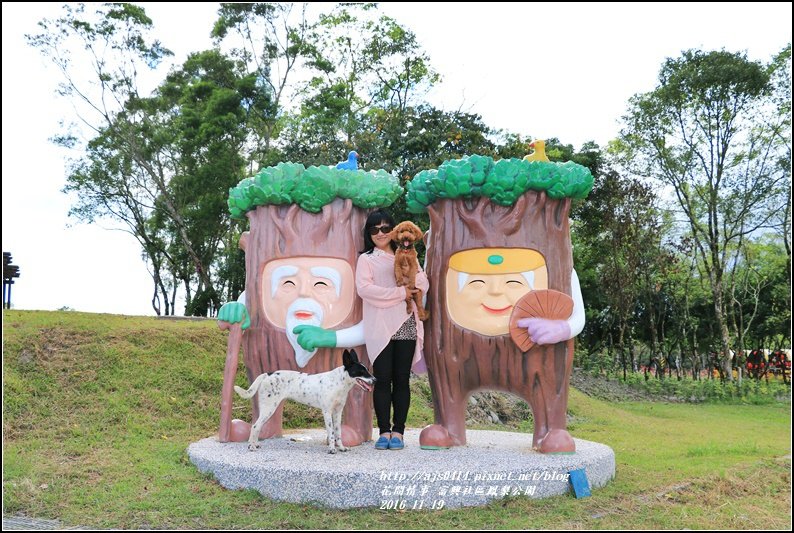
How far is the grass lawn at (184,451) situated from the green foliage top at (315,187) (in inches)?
91.6

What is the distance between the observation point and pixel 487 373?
19.2 feet

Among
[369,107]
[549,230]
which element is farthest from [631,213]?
[549,230]

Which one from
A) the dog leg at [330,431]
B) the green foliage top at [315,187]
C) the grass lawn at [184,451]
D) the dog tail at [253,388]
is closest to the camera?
the grass lawn at [184,451]

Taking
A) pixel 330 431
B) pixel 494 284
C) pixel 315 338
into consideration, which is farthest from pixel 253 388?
pixel 494 284

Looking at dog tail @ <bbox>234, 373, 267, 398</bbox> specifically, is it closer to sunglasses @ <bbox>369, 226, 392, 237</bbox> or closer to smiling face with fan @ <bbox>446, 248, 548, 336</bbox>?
sunglasses @ <bbox>369, 226, 392, 237</bbox>

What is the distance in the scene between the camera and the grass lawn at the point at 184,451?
4.48 m

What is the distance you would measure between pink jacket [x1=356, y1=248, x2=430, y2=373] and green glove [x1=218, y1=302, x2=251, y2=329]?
1.14 m

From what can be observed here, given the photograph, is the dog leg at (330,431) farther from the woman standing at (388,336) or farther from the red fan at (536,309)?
→ the red fan at (536,309)

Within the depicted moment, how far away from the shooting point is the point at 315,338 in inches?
231

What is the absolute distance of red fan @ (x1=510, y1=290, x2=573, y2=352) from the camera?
5.66 m

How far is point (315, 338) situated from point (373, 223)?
3.45ft

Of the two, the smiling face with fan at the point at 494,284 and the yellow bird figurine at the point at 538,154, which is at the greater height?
the yellow bird figurine at the point at 538,154

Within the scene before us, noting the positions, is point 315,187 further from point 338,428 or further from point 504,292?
point 338,428

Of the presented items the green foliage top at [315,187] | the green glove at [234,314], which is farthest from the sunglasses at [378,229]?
the green glove at [234,314]
